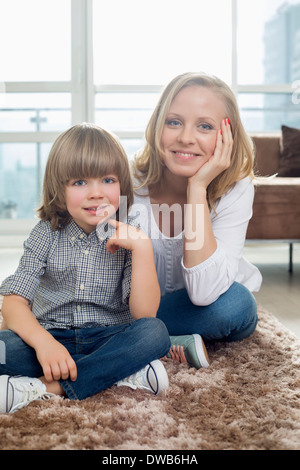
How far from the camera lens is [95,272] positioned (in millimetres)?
1071

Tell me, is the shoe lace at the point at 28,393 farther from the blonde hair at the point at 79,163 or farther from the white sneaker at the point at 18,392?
the blonde hair at the point at 79,163

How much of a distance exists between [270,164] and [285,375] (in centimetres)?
202

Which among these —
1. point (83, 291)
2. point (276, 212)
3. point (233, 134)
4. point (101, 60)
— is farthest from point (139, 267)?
point (101, 60)

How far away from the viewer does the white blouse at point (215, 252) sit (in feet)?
3.65

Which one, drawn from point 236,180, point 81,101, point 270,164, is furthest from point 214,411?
point 81,101

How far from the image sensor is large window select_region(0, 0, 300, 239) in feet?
13.3

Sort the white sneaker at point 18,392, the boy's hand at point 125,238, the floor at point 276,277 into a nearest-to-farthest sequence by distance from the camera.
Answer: the white sneaker at point 18,392, the boy's hand at point 125,238, the floor at point 276,277

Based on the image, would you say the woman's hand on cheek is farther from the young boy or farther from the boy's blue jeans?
the boy's blue jeans

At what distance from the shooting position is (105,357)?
3.06ft

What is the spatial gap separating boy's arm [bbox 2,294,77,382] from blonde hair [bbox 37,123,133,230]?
0.21 meters

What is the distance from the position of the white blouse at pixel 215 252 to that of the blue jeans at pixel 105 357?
0.17m
